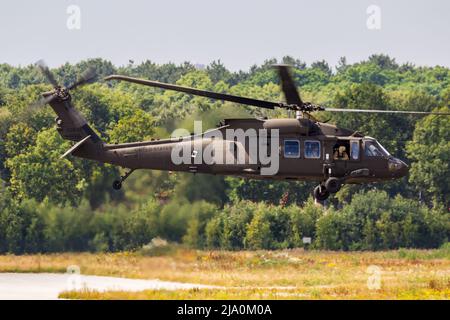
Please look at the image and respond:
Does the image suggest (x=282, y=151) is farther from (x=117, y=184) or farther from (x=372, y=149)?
(x=117, y=184)

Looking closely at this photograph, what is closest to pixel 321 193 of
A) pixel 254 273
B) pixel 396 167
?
pixel 396 167

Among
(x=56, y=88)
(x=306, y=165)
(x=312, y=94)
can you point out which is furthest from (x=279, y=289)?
(x=312, y=94)

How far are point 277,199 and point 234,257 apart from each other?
936 inches

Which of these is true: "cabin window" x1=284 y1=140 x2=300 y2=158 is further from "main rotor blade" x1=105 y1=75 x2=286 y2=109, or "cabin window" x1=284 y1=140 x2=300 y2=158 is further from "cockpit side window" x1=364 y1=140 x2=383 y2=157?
"cockpit side window" x1=364 y1=140 x2=383 y2=157

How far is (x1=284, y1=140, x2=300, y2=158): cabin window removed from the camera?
151 ft

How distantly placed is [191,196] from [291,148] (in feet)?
13.9

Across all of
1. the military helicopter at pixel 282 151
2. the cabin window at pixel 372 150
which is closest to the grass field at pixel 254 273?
the military helicopter at pixel 282 151

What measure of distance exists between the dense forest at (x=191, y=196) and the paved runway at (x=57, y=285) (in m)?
1.13

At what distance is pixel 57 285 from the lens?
146ft

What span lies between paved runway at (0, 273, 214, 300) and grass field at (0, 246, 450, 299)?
30 centimetres

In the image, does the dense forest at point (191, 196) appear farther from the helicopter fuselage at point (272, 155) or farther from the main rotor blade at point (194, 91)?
the main rotor blade at point (194, 91)

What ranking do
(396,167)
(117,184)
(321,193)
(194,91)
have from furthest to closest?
(396,167) → (321,193) → (117,184) → (194,91)
